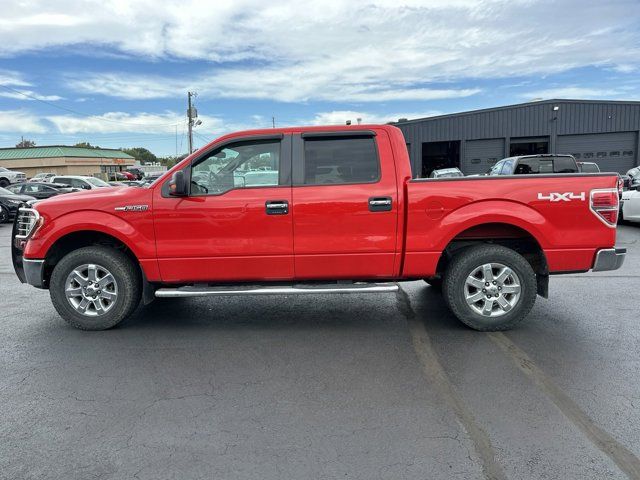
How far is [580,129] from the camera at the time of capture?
28062 millimetres

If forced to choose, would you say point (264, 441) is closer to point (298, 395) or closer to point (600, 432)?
point (298, 395)

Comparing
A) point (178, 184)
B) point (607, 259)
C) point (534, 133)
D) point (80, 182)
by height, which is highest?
point (534, 133)

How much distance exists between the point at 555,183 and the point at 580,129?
2737 centimetres

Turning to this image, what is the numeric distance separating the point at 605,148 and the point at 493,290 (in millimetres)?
28349

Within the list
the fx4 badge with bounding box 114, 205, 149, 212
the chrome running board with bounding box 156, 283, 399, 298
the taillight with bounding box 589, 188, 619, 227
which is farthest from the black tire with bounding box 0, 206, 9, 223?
the taillight with bounding box 589, 188, 619, 227

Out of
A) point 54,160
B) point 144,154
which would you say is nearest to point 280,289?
point 54,160

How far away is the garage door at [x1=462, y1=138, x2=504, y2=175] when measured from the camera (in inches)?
1170

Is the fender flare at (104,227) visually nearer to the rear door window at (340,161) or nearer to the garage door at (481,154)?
the rear door window at (340,161)

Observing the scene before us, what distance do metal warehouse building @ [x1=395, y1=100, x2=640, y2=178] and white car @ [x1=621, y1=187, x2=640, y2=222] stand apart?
17.6 metres

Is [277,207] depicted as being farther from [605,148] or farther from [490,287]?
[605,148]

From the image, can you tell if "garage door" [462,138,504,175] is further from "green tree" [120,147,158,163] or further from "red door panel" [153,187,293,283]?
"green tree" [120,147,158,163]

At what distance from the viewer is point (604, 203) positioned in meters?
4.64

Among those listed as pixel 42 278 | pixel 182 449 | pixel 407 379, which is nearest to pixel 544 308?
pixel 407 379

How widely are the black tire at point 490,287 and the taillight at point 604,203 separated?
81 cm
